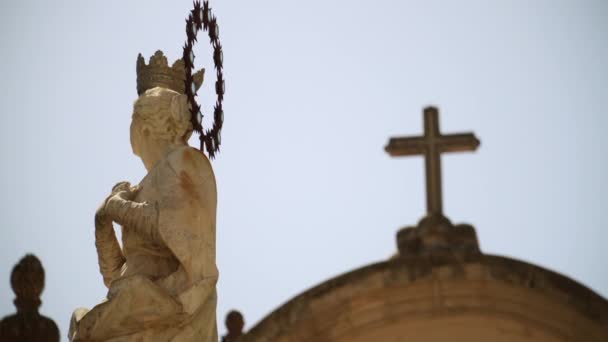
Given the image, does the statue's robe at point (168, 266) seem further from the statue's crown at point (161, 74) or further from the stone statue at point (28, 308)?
the stone statue at point (28, 308)

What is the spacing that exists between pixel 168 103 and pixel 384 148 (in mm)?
6589

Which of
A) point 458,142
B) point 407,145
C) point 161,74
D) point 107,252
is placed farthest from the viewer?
point 407,145

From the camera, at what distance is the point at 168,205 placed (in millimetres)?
9234

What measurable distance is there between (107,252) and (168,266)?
1.38ft

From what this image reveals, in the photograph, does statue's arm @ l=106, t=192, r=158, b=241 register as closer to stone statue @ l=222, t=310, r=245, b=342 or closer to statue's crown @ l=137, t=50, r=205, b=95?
statue's crown @ l=137, t=50, r=205, b=95

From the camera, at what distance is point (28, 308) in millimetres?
13258

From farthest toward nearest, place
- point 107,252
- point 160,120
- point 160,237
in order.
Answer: point 160,120 → point 107,252 → point 160,237

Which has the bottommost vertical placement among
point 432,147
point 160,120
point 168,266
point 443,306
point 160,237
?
point 168,266

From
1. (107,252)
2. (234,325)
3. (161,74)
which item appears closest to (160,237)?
(107,252)

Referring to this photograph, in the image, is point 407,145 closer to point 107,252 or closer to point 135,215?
point 107,252

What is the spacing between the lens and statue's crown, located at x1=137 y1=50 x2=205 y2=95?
9.84m

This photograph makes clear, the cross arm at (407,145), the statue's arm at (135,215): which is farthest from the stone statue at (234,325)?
the statue's arm at (135,215)

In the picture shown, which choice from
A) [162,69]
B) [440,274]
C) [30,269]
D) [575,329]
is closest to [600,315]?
[575,329]

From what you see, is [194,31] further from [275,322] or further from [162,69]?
[275,322]
